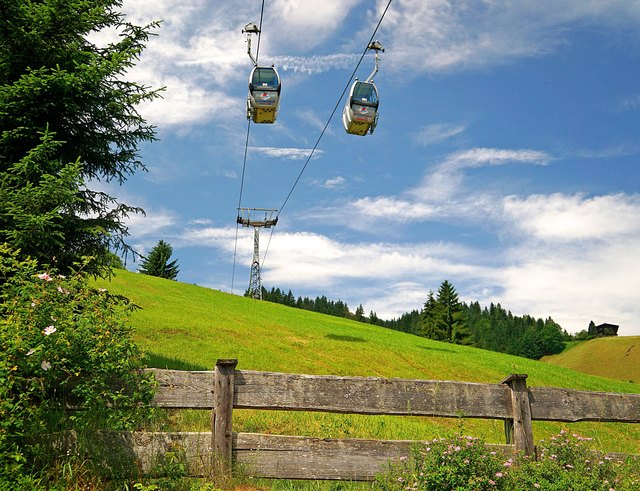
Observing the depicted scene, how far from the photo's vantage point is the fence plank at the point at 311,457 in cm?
658

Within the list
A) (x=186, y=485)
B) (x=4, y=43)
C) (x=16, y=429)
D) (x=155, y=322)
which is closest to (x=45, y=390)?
(x=16, y=429)

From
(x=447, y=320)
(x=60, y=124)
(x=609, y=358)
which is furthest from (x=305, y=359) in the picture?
(x=609, y=358)

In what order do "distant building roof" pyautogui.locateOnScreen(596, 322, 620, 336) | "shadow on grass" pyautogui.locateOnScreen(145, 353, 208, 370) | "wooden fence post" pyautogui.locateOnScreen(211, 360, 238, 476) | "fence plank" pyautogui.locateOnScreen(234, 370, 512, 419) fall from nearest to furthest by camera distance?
1. "wooden fence post" pyautogui.locateOnScreen(211, 360, 238, 476)
2. "fence plank" pyautogui.locateOnScreen(234, 370, 512, 419)
3. "shadow on grass" pyautogui.locateOnScreen(145, 353, 208, 370)
4. "distant building roof" pyautogui.locateOnScreen(596, 322, 620, 336)

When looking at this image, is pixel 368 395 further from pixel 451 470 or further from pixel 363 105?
pixel 363 105

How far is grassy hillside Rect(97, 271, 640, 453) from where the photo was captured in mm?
11359

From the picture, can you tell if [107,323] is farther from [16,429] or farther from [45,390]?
[16,429]

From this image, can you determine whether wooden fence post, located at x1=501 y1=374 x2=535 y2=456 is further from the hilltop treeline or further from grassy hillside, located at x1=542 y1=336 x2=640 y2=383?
grassy hillside, located at x1=542 y1=336 x2=640 y2=383

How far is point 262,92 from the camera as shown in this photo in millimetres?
16047

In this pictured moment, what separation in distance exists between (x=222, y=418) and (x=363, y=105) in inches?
472

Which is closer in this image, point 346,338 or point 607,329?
→ point 346,338

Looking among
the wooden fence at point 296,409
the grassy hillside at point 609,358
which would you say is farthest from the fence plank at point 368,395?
the grassy hillside at point 609,358

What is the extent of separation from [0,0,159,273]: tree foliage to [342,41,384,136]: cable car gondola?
22.3ft

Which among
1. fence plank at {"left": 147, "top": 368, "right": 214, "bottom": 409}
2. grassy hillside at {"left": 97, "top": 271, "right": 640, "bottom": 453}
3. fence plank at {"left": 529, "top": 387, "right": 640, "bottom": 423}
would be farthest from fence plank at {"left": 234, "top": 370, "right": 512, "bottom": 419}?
grassy hillside at {"left": 97, "top": 271, "right": 640, "bottom": 453}

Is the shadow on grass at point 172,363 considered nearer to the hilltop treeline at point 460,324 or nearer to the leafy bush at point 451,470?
the leafy bush at point 451,470
